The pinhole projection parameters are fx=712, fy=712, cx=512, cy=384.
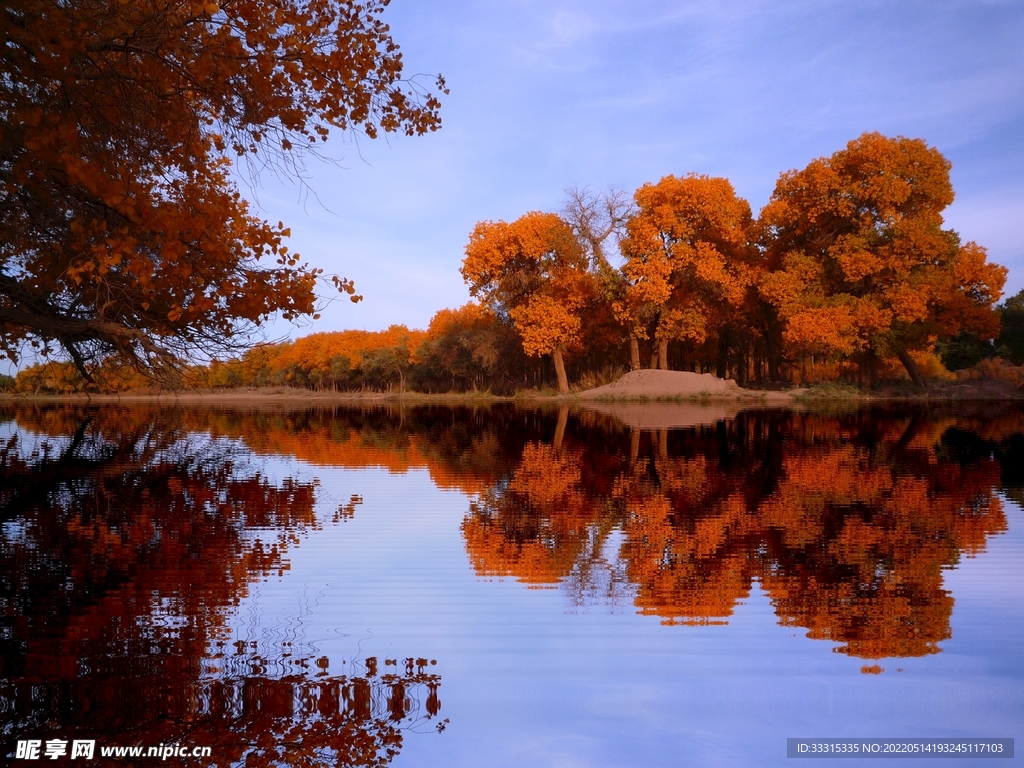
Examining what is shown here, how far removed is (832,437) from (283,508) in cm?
1096

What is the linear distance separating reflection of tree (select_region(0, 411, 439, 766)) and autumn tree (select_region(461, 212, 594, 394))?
104 ft

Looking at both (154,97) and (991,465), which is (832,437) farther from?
(154,97)

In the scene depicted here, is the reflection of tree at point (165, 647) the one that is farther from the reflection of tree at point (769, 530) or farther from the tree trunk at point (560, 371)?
the tree trunk at point (560, 371)

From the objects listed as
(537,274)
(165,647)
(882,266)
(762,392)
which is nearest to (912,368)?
(882,266)

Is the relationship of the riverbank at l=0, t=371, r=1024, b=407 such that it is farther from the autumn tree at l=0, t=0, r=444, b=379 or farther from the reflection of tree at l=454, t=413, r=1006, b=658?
the autumn tree at l=0, t=0, r=444, b=379

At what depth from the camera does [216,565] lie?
15.9 ft

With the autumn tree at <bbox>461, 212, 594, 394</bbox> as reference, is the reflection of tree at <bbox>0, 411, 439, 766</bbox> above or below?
below

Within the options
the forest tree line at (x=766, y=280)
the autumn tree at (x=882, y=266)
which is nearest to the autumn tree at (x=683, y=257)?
the forest tree line at (x=766, y=280)

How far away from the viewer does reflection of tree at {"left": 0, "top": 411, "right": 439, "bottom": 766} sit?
2738mm

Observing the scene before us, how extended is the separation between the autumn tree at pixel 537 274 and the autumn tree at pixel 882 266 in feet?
34.8

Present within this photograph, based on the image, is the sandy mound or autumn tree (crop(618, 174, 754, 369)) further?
autumn tree (crop(618, 174, 754, 369))

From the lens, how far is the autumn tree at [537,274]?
38.2 m

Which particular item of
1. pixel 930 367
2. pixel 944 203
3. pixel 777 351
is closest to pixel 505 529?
pixel 944 203

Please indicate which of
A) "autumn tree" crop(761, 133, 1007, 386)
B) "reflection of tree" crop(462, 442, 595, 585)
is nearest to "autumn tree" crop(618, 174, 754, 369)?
"autumn tree" crop(761, 133, 1007, 386)
